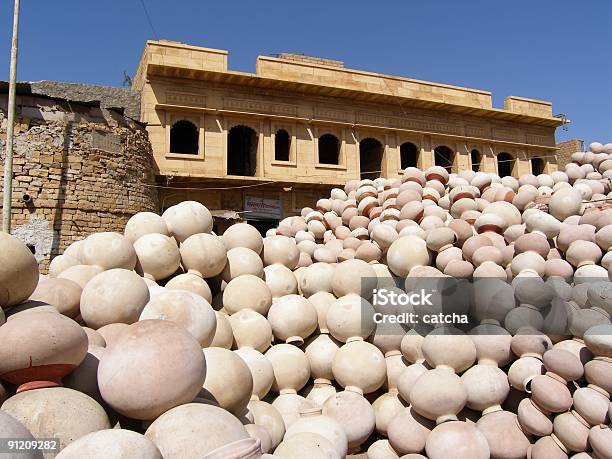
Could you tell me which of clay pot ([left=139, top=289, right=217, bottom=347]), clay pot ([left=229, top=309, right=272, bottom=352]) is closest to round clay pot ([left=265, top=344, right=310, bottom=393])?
clay pot ([left=229, top=309, right=272, bottom=352])

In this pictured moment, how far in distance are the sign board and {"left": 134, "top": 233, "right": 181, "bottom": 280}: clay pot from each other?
12705mm

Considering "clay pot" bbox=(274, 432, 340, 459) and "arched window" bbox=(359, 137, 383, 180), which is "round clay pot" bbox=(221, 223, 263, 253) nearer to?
"clay pot" bbox=(274, 432, 340, 459)

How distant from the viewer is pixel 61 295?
440 centimetres

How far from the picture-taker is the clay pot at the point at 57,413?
256 cm

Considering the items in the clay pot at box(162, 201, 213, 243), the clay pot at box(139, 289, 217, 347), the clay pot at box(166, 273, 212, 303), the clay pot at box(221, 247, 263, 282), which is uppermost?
the clay pot at box(162, 201, 213, 243)

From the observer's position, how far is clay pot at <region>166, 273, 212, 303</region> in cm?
550

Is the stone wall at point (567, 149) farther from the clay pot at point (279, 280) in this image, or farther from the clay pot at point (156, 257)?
the clay pot at point (156, 257)

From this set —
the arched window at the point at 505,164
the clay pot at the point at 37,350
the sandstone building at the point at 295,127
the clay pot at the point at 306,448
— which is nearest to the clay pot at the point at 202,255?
the clay pot at the point at 306,448

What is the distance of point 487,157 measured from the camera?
76.3 feet

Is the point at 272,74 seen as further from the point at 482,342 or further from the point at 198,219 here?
the point at 482,342

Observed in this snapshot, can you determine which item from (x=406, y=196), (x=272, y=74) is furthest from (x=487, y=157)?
(x=406, y=196)

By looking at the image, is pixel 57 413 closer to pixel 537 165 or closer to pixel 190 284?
pixel 190 284

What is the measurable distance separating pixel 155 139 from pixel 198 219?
493 inches

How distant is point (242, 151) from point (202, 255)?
1629 cm
